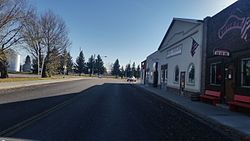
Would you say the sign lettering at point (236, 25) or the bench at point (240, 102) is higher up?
the sign lettering at point (236, 25)

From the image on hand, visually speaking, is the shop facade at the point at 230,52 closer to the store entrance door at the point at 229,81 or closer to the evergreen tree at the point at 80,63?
the store entrance door at the point at 229,81

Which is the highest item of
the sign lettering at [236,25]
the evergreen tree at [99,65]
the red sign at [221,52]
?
the evergreen tree at [99,65]

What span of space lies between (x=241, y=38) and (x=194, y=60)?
9.69 metres

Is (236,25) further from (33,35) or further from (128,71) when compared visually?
(128,71)

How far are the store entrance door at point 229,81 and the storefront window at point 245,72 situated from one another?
118 cm

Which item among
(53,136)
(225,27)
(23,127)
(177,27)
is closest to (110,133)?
(53,136)

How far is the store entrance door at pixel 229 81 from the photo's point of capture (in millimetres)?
19109

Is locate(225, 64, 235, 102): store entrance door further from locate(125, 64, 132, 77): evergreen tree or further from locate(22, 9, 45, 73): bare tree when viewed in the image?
locate(125, 64, 132, 77): evergreen tree

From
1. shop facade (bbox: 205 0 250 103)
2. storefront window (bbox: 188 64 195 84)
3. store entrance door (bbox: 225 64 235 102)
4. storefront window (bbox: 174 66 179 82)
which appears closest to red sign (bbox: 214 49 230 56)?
shop facade (bbox: 205 0 250 103)

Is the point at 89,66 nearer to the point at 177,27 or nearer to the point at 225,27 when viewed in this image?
the point at 177,27

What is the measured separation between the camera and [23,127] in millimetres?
9805

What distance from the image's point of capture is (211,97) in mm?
21844

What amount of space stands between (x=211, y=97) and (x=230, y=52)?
3.60 m

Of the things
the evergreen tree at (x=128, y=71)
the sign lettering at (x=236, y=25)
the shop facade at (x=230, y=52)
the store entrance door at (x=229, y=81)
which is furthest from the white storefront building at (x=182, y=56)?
the evergreen tree at (x=128, y=71)
